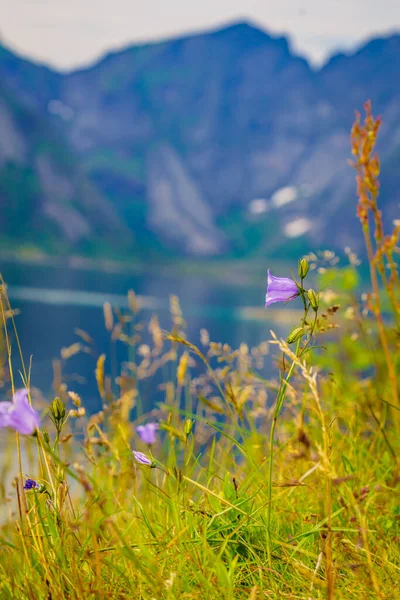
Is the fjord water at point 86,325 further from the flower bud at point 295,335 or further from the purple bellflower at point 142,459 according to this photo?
the flower bud at point 295,335

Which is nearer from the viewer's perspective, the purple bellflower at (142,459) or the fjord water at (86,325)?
the purple bellflower at (142,459)

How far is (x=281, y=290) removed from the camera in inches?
55.1

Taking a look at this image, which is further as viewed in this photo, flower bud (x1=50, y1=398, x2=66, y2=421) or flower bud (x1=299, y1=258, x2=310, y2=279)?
flower bud (x1=299, y1=258, x2=310, y2=279)

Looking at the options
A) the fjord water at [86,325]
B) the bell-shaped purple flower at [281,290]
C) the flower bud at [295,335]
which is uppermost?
the fjord water at [86,325]

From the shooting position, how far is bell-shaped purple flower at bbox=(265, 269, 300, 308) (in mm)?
1379

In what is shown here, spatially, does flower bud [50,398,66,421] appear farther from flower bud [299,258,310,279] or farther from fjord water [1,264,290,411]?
fjord water [1,264,290,411]

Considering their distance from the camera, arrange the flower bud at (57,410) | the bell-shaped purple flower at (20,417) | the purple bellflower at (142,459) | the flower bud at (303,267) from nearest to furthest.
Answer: the bell-shaped purple flower at (20,417) → the flower bud at (57,410) → the flower bud at (303,267) → the purple bellflower at (142,459)

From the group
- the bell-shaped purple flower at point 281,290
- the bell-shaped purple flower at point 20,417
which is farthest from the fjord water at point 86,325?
the bell-shaped purple flower at point 20,417

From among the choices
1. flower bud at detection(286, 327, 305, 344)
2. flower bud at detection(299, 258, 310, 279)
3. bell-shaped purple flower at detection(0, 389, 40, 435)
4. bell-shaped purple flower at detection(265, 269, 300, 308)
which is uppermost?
flower bud at detection(299, 258, 310, 279)

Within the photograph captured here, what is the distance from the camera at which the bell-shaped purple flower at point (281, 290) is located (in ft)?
4.52

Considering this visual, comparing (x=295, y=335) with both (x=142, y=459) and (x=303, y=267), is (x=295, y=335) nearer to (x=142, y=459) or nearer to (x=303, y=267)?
(x=303, y=267)

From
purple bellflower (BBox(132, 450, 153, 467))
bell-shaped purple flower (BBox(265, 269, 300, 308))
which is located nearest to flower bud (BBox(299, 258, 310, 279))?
bell-shaped purple flower (BBox(265, 269, 300, 308))

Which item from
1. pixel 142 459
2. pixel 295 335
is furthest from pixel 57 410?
pixel 295 335

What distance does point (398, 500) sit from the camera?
192 cm
